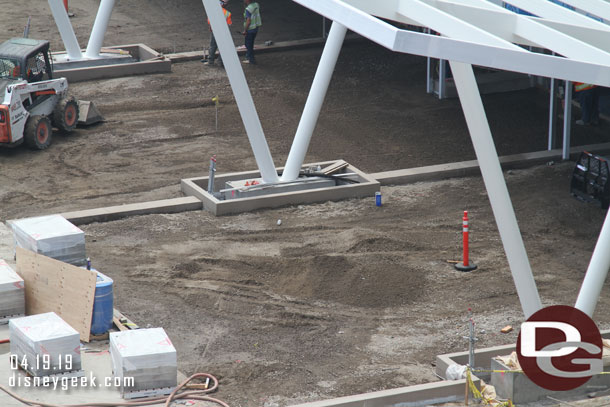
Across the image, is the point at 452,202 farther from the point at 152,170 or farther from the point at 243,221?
the point at 152,170

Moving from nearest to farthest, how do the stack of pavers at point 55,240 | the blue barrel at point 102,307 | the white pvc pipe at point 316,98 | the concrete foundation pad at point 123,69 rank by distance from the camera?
the blue barrel at point 102,307, the stack of pavers at point 55,240, the white pvc pipe at point 316,98, the concrete foundation pad at point 123,69

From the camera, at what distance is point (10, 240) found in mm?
15352

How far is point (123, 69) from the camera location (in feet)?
82.4

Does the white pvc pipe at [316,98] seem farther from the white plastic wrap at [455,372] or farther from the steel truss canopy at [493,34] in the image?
the white plastic wrap at [455,372]

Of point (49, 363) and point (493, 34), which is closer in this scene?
point (49, 363)

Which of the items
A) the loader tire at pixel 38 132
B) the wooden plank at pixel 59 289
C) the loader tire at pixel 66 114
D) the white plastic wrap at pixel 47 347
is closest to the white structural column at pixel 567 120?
the loader tire at pixel 66 114

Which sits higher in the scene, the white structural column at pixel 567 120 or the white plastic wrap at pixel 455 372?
the white structural column at pixel 567 120

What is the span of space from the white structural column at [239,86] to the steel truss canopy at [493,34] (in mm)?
4281

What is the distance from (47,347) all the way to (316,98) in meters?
7.59

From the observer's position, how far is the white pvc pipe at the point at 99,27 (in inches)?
980

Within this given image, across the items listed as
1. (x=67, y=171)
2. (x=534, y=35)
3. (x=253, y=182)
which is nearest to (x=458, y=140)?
(x=253, y=182)

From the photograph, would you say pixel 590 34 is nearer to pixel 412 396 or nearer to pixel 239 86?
pixel 412 396

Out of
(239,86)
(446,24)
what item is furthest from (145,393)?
(239,86)

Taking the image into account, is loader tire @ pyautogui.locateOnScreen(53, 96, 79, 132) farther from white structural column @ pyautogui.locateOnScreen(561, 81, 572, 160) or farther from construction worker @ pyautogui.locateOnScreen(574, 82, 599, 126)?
construction worker @ pyautogui.locateOnScreen(574, 82, 599, 126)
